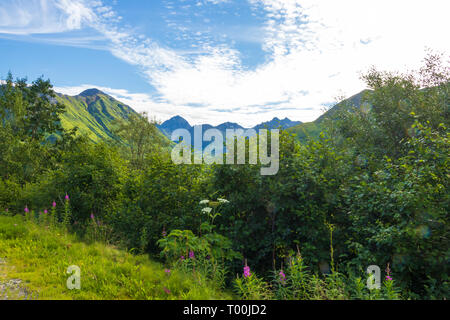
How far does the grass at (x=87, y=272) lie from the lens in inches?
166

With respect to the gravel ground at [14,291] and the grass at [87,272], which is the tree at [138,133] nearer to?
the grass at [87,272]

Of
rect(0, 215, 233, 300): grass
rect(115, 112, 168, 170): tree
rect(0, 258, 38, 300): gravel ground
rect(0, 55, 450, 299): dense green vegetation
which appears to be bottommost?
rect(0, 258, 38, 300): gravel ground

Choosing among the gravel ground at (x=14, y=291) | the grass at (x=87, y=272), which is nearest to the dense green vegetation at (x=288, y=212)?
the grass at (x=87, y=272)

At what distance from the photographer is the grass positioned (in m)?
4.22

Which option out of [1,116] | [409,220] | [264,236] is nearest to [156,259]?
[264,236]

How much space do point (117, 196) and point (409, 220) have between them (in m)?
9.32

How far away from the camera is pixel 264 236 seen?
6.29m

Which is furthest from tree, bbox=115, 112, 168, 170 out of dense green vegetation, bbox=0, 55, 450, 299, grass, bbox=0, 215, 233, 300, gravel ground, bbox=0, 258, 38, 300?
gravel ground, bbox=0, 258, 38, 300

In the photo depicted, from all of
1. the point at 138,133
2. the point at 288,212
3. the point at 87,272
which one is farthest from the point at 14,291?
the point at 138,133

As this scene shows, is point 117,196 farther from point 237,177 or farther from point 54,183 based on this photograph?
point 237,177

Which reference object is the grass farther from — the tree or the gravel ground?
the tree

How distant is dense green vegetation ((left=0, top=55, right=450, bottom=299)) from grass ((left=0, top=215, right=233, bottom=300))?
0.49 m

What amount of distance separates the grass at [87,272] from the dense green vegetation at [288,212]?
0.49 metres

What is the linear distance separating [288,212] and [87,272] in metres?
4.88
